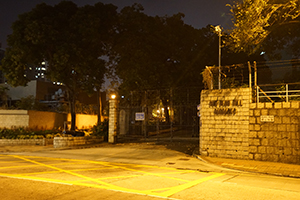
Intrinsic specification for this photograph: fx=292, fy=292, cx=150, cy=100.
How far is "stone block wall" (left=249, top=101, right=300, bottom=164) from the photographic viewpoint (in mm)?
13016

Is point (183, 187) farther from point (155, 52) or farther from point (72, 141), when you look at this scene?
point (155, 52)

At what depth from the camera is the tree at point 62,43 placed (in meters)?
24.0

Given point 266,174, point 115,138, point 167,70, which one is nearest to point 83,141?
point 115,138

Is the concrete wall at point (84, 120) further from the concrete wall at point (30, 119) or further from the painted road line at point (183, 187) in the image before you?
the painted road line at point (183, 187)

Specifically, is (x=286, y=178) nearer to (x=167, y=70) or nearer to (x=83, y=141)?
(x=83, y=141)

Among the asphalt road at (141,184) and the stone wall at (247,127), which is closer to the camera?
the asphalt road at (141,184)

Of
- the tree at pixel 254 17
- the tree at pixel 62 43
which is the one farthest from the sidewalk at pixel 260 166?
the tree at pixel 62 43

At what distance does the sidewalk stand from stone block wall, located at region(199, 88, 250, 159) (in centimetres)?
71

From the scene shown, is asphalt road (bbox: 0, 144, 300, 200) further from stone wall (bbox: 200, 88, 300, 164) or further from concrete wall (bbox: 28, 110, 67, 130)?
concrete wall (bbox: 28, 110, 67, 130)

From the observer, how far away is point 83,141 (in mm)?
21078

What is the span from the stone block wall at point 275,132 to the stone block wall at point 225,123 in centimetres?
37

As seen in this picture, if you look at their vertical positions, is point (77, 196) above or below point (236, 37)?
below

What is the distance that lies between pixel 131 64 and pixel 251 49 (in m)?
13.3

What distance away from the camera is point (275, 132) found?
13.4m
